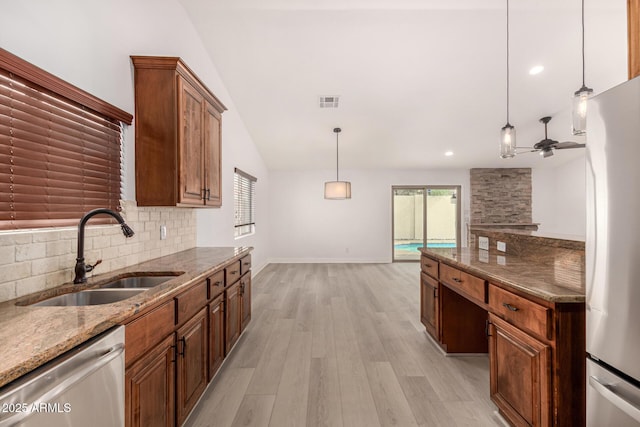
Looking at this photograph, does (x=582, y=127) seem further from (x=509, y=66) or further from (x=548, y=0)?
(x=509, y=66)

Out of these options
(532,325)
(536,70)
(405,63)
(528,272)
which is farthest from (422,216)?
(532,325)

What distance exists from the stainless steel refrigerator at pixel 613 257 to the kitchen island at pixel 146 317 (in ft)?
6.27

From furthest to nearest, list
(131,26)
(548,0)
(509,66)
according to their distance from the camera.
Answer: (509,66)
(548,0)
(131,26)

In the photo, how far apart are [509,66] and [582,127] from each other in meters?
2.50

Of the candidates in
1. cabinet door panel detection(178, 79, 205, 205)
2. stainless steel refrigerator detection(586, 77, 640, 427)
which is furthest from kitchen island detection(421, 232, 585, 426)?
cabinet door panel detection(178, 79, 205, 205)

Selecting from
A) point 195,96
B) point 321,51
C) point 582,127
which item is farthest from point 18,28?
point 582,127

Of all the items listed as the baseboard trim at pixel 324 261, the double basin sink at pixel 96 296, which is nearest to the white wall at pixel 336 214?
the baseboard trim at pixel 324 261

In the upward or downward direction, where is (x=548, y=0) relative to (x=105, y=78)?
upward

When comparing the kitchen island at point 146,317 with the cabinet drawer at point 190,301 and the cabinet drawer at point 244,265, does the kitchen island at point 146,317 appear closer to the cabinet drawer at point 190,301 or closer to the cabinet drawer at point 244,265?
the cabinet drawer at point 190,301

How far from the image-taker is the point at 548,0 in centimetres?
322

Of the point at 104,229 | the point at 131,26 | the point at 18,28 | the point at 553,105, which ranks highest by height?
the point at 553,105

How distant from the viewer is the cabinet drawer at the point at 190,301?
1690mm

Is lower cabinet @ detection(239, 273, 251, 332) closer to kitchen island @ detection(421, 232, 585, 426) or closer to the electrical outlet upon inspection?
kitchen island @ detection(421, 232, 585, 426)

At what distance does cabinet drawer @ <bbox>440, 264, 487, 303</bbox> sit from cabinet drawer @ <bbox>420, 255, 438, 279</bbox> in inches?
5.0
